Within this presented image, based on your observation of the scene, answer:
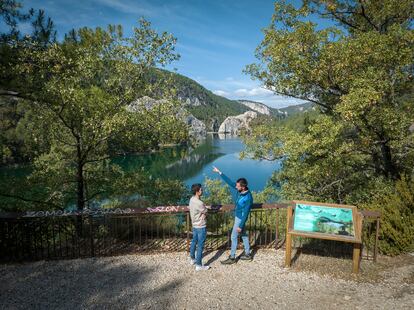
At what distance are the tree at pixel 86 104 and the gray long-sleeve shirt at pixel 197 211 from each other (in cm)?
289

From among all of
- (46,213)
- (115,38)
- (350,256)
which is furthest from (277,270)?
(115,38)

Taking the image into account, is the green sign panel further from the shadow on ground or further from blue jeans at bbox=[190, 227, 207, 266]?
the shadow on ground

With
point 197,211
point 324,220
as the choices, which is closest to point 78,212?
point 197,211

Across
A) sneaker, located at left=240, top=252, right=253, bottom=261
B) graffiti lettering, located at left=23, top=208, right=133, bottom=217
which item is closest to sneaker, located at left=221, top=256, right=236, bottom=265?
sneaker, located at left=240, top=252, right=253, bottom=261

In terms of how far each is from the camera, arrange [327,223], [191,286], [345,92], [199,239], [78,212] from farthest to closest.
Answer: [345,92], [78,212], [199,239], [327,223], [191,286]

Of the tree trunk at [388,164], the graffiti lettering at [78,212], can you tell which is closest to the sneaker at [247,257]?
the graffiti lettering at [78,212]

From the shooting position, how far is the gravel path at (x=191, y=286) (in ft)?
17.6

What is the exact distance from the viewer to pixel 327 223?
20.8 ft

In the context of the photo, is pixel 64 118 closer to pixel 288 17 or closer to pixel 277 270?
pixel 277 270

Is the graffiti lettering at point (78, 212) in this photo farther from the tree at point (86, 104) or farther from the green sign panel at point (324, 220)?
the green sign panel at point (324, 220)

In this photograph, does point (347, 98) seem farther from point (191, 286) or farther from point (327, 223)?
point (191, 286)

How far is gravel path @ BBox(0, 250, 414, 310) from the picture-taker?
536 centimetres

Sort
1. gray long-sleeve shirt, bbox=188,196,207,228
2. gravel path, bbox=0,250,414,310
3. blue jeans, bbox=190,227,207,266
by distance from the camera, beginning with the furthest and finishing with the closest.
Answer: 1. blue jeans, bbox=190,227,207,266
2. gray long-sleeve shirt, bbox=188,196,207,228
3. gravel path, bbox=0,250,414,310

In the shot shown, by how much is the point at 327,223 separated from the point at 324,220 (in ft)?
0.27
